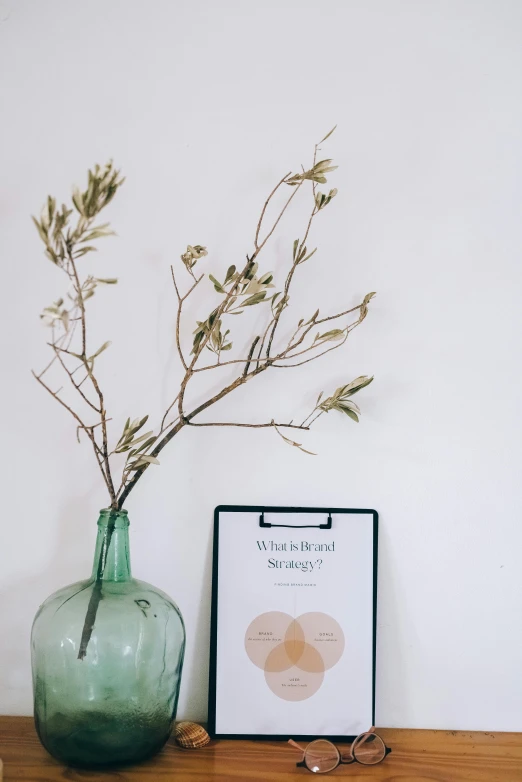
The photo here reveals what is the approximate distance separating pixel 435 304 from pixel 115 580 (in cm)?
73

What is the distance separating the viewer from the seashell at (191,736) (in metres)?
1.02

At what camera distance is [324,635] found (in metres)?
1.10

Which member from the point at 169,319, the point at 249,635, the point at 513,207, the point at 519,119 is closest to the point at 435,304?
the point at 513,207

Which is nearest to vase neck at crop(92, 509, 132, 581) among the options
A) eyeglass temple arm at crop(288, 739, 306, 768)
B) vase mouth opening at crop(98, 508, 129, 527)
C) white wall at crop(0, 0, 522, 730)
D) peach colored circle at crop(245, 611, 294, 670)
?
vase mouth opening at crop(98, 508, 129, 527)

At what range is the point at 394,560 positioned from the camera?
3.71ft

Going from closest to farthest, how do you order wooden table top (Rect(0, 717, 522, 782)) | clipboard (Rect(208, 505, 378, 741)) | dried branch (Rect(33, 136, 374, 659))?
1. dried branch (Rect(33, 136, 374, 659))
2. wooden table top (Rect(0, 717, 522, 782))
3. clipboard (Rect(208, 505, 378, 741))

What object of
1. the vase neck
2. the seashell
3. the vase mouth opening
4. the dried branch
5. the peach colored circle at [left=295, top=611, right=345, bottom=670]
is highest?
the dried branch

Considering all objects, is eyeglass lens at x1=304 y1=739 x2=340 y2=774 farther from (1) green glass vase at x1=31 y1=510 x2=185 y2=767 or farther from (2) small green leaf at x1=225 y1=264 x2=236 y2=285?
(2) small green leaf at x1=225 y1=264 x2=236 y2=285

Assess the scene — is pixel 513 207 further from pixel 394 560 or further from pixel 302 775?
pixel 302 775

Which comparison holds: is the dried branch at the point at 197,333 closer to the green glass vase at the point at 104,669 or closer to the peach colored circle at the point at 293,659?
the green glass vase at the point at 104,669

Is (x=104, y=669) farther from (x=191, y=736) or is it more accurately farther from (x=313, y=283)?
(x=313, y=283)

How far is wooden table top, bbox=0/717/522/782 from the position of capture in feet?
3.09

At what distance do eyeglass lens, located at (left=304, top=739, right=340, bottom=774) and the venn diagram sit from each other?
0.08 metres

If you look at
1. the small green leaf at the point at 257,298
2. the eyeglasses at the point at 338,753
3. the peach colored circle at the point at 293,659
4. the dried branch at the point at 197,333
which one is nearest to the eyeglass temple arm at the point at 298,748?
the eyeglasses at the point at 338,753
